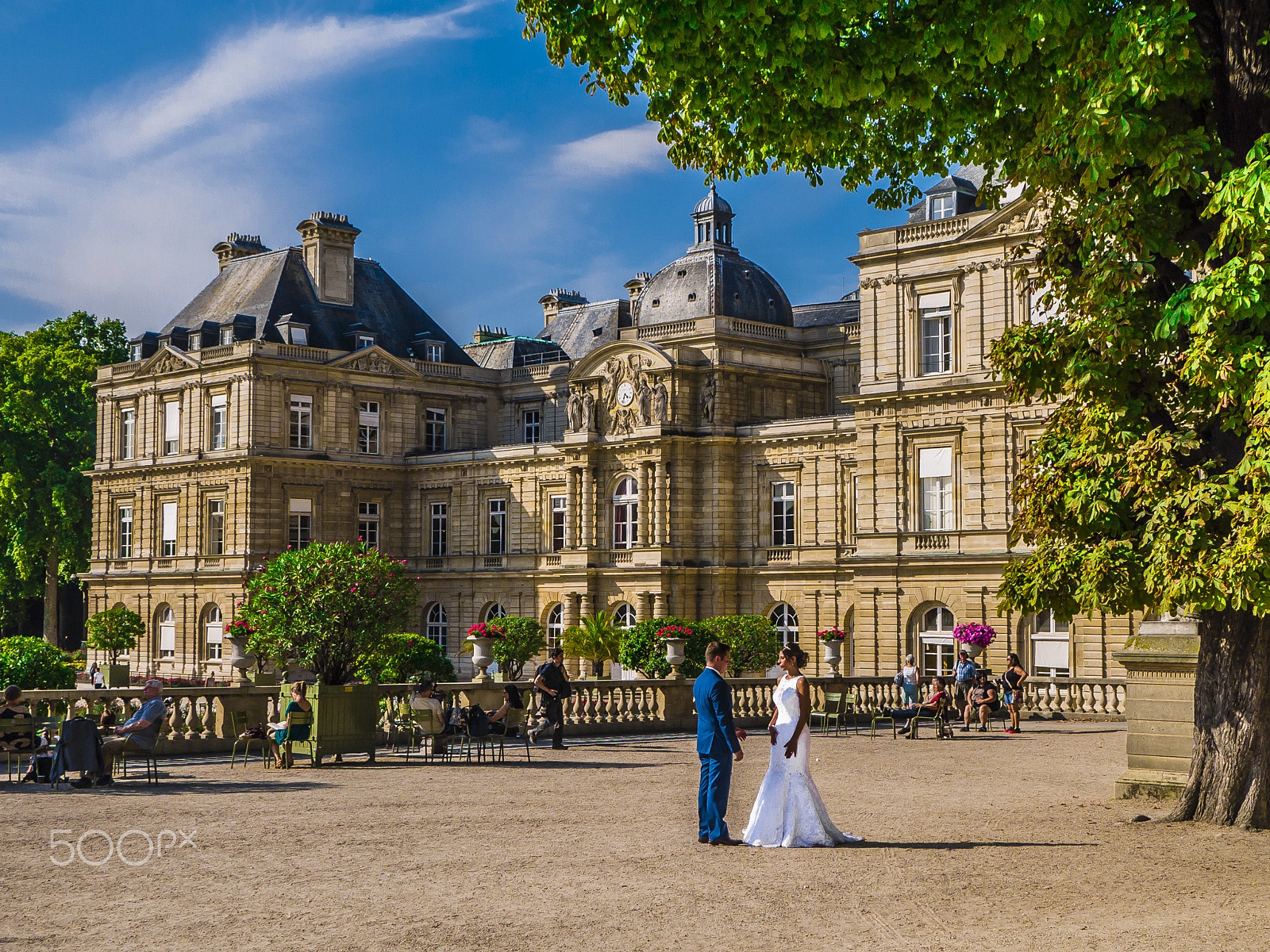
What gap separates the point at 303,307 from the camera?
56.9 metres

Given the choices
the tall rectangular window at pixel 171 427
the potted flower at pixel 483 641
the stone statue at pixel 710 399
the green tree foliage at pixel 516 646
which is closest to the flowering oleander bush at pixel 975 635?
the potted flower at pixel 483 641

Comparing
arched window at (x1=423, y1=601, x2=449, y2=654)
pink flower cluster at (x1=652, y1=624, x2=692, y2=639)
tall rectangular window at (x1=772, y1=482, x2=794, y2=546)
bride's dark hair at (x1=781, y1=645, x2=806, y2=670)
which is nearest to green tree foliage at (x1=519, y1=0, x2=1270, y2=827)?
bride's dark hair at (x1=781, y1=645, x2=806, y2=670)

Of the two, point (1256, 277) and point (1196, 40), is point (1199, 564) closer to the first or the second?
point (1256, 277)

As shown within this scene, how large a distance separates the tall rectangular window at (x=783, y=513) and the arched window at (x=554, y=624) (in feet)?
27.2

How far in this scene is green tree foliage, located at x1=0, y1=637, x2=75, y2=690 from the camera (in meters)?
25.3

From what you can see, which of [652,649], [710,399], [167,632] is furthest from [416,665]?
[167,632]

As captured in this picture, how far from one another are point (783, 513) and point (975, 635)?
14.3 metres

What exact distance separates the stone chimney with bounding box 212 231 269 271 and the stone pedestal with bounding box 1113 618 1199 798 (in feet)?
166

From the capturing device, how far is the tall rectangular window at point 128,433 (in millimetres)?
58781

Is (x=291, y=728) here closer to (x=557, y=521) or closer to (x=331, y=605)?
(x=331, y=605)

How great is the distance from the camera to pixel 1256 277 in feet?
36.9

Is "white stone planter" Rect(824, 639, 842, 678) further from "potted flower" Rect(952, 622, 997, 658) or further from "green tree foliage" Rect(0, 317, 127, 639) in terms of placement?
"green tree foliage" Rect(0, 317, 127, 639)

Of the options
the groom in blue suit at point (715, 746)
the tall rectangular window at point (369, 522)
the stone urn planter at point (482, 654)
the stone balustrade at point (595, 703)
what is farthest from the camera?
the tall rectangular window at point (369, 522)

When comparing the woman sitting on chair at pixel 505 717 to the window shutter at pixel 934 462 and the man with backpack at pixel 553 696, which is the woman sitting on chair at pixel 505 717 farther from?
the window shutter at pixel 934 462
